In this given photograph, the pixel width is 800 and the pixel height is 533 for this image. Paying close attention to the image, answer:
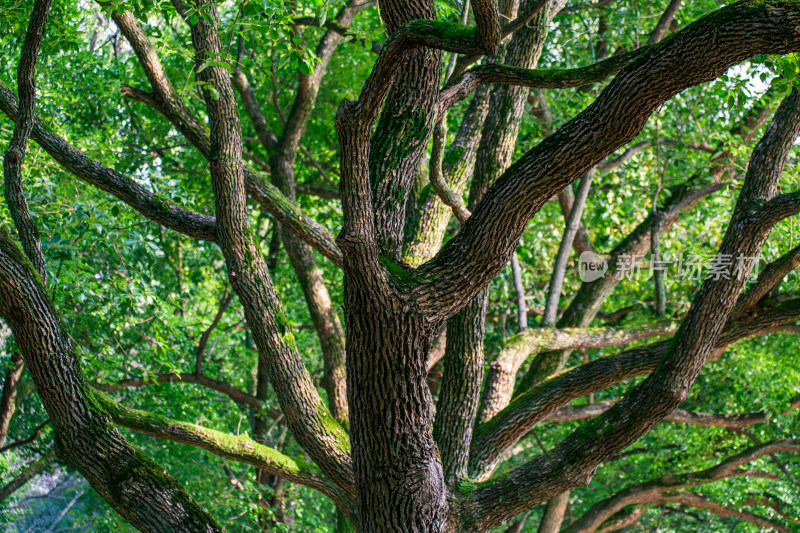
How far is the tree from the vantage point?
294 centimetres

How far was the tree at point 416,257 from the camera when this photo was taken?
294cm

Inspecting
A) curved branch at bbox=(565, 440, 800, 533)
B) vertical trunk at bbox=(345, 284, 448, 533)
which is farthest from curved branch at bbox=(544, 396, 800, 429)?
vertical trunk at bbox=(345, 284, 448, 533)

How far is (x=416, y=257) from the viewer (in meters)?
5.04

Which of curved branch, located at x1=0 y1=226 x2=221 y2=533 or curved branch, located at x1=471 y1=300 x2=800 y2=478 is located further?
curved branch, located at x1=471 y1=300 x2=800 y2=478

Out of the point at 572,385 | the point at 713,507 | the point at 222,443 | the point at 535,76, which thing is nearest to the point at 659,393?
the point at 572,385

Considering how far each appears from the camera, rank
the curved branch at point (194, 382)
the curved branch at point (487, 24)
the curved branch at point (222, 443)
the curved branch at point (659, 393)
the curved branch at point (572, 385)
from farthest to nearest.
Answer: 1. the curved branch at point (194, 382)
2. the curved branch at point (572, 385)
3. the curved branch at point (222, 443)
4. the curved branch at point (659, 393)
5. the curved branch at point (487, 24)

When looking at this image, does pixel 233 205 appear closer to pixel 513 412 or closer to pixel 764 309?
pixel 513 412

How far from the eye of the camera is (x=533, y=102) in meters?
7.85

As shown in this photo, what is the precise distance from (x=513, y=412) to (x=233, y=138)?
2.69m

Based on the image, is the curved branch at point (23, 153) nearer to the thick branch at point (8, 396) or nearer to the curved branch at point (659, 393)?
the curved branch at point (659, 393)

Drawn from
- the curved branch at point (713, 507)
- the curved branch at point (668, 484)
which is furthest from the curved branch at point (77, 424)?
the curved branch at point (713, 507)

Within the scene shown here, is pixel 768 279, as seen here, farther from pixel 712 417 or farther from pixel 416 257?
pixel 712 417

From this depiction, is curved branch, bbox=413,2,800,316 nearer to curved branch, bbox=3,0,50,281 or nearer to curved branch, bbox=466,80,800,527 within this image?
curved branch, bbox=466,80,800,527

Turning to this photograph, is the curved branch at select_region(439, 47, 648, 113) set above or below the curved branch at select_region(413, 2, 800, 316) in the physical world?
above
